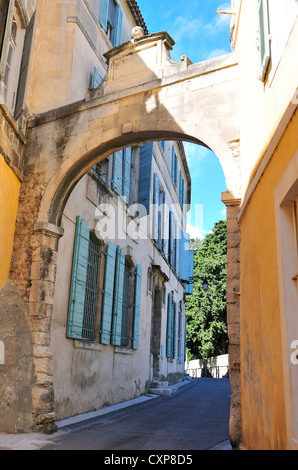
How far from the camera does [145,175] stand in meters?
12.3

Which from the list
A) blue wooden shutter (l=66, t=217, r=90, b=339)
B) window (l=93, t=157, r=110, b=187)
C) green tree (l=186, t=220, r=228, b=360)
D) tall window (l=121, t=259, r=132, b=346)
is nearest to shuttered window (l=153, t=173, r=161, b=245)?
tall window (l=121, t=259, r=132, b=346)

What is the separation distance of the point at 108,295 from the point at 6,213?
10.4 ft

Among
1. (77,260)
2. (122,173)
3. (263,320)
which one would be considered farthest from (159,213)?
(263,320)

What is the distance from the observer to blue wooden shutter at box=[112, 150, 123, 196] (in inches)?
385

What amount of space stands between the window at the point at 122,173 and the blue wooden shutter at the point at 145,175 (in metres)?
1.11

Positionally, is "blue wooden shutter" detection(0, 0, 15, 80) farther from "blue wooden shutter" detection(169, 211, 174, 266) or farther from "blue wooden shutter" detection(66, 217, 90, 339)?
"blue wooden shutter" detection(169, 211, 174, 266)

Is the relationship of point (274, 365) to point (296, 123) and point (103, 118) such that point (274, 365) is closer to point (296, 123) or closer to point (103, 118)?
point (296, 123)

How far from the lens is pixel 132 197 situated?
38.2ft

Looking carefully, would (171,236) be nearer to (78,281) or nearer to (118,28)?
(118,28)

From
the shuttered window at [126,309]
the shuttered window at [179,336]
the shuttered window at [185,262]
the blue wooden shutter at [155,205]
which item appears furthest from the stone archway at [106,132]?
the shuttered window at [185,262]

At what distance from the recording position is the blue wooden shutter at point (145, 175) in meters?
12.1

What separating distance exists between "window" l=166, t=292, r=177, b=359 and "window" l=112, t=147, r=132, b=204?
18.9 ft
